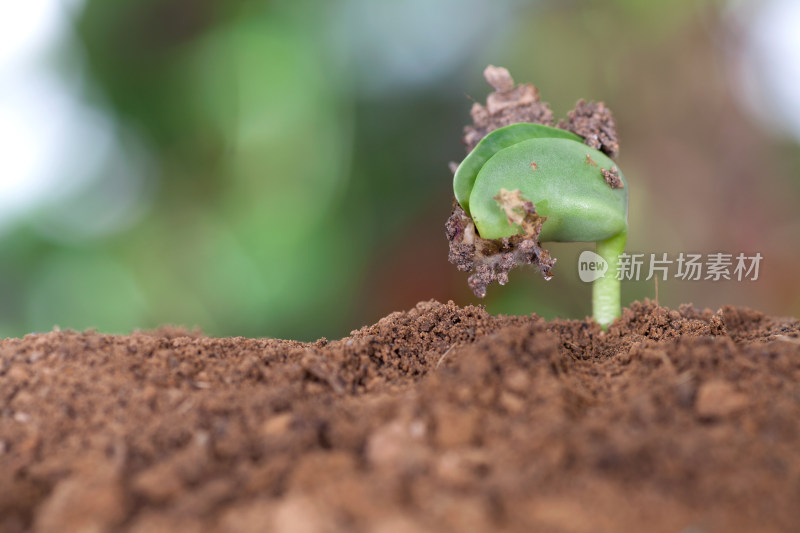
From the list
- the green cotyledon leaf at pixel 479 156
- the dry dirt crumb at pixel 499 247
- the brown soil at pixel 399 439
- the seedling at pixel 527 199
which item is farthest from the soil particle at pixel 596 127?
the brown soil at pixel 399 439

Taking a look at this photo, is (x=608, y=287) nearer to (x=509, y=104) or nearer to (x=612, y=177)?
(x=612, y=177)

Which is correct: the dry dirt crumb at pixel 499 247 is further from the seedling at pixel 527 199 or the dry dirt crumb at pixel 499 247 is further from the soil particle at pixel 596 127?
the soil particle at pixel 596 127

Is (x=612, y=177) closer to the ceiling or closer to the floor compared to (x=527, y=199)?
closer to the ceiling

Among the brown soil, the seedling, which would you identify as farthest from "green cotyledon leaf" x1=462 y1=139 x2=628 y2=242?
the brown soil

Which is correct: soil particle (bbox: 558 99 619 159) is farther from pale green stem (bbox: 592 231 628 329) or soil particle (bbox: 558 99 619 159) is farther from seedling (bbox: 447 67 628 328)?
pale green stem (bbox: 592 231 628 329)

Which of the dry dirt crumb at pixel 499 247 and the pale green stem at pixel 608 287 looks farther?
the pale green stem at pixel 608 287

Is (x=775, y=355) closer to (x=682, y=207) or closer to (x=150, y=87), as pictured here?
(x=682, y=207)

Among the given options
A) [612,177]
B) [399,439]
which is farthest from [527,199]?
[399,439]
